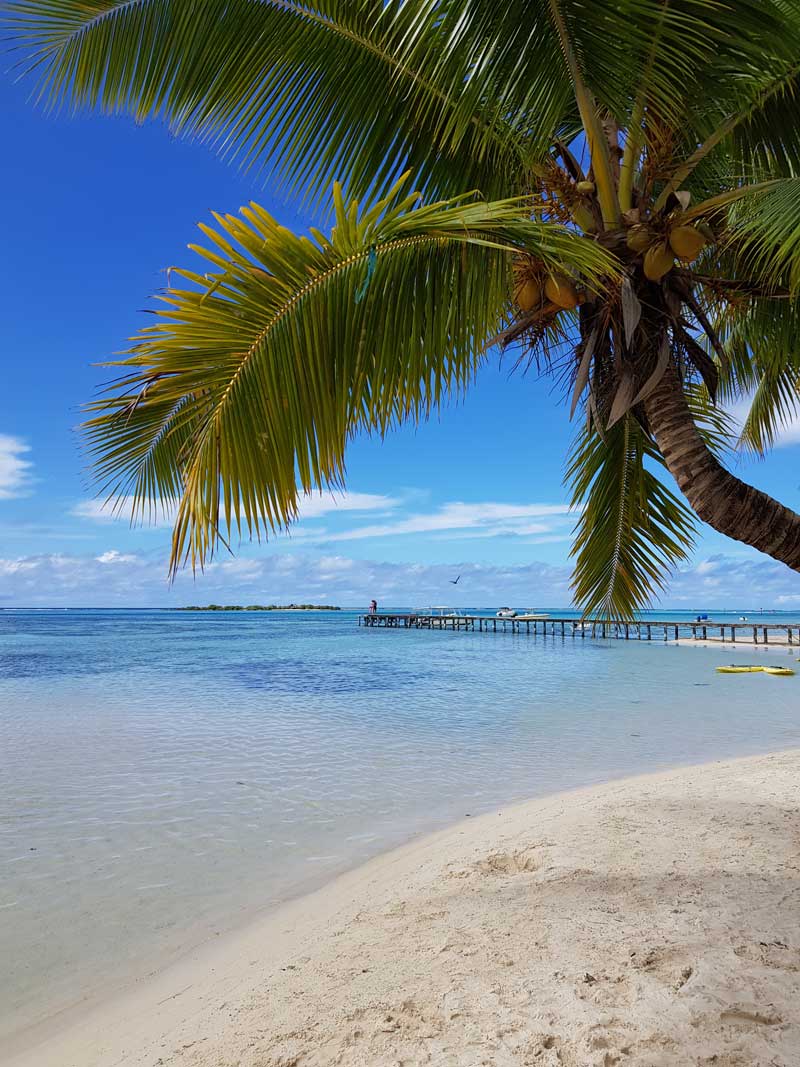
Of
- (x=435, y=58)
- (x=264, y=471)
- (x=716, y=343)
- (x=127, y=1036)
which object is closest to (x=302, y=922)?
(x=127, y=1036)

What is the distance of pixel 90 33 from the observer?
12.6 feet

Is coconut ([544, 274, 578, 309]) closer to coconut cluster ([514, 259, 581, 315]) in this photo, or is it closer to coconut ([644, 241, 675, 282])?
coconut cluster ([514, 259, 581, 315])

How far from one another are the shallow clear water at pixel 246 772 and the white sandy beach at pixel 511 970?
2.08ft

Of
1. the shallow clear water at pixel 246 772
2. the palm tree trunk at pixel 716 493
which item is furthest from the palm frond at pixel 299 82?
the shallow clear water at pixel 246 772

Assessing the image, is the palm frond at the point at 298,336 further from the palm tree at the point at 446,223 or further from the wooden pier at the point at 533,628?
the wooden pier at the point at 533,628

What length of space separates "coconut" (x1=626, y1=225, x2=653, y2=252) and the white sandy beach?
10.6 feet

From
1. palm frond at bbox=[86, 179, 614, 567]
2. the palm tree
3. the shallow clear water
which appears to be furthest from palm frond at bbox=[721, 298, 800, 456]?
the shallow clear water

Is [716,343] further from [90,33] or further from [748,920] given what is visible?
[90,33]

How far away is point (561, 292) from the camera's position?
3168 mm

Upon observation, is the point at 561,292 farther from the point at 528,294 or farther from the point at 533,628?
the point at 533,628

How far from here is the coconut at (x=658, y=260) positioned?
10.3ft

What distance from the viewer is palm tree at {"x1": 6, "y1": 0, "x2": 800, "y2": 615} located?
256cm

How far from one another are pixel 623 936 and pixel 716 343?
9.94 feet

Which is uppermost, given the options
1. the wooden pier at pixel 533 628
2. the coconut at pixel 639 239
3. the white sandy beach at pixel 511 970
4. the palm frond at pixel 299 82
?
the palm frond at pixel 299 82
